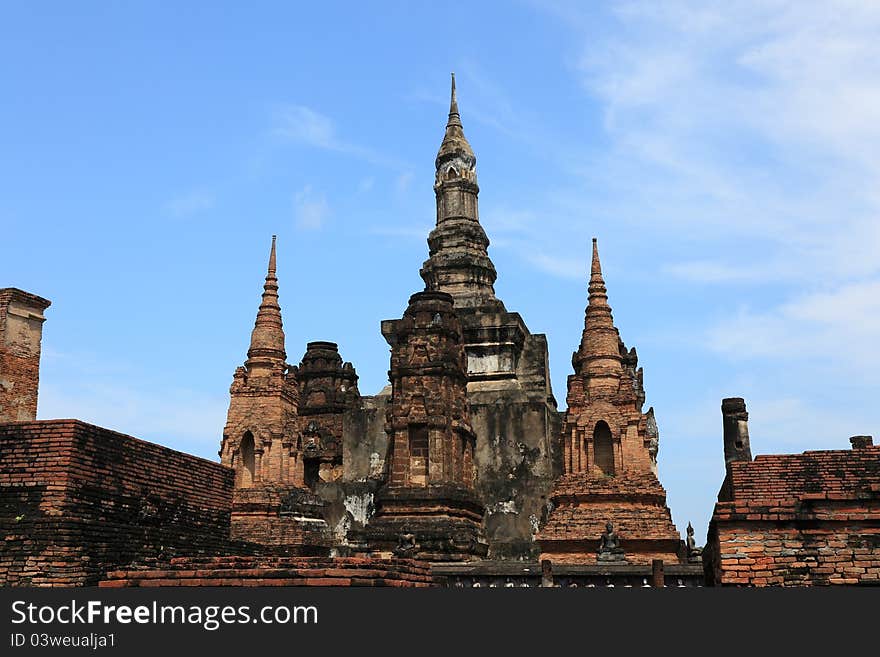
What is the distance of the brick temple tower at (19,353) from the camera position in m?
15.4

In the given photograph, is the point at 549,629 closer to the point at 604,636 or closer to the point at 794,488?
the point at 604,636

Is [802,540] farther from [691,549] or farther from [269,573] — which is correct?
[691,549]

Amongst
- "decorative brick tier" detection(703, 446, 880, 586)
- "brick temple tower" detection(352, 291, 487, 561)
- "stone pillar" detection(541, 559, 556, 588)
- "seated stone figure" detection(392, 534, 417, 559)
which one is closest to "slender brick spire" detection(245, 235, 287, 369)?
"brick temple tower" detection(352, 291, 487, 561)

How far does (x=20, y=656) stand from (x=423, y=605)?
4154mm

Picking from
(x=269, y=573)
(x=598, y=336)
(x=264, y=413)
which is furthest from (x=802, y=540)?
(x=264, y=413)

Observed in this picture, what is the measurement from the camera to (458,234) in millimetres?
32719

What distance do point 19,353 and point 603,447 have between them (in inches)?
610

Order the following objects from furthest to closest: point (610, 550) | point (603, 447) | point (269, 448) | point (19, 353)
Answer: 1. point (269, 448)
2. point (603, 447)
3. point (610, 550)
4. point (19, 353)

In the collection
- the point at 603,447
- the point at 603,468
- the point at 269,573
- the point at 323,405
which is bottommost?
the point at 269,573

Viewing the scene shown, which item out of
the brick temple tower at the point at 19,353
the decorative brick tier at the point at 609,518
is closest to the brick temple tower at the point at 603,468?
the decorative brick tier at the point at 609,518

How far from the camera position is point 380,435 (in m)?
29.1

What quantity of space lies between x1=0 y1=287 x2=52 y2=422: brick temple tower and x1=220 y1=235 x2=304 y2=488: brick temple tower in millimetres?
13266

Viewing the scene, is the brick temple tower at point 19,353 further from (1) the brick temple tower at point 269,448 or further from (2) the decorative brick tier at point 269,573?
(1) the brick temple tower at point 269,448

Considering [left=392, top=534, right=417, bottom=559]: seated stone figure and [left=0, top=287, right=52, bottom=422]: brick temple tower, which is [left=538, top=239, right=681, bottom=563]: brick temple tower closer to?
[left=392, top=534, right=417, bottom=559]: seated stone figure
